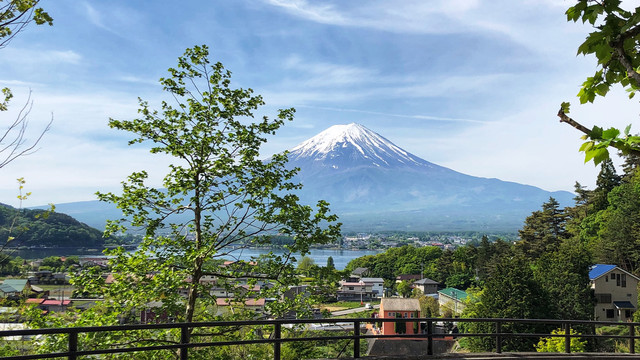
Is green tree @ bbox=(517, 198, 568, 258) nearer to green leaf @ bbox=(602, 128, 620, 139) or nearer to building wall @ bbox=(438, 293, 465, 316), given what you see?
building wall @ bbox=(438, 293, 465, 316)

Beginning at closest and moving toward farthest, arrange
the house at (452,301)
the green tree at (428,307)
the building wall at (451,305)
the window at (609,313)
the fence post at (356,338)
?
the fence post at (356,338)
the window at (609,313)
the green tree at (428,307)
the building wall at (451,305)
the house at (452,301)

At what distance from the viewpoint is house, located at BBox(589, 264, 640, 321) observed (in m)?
41.9

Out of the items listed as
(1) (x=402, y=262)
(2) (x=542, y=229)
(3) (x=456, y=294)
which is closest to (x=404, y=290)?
(3) (x=456, y=294)

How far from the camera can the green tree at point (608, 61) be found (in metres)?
2.83

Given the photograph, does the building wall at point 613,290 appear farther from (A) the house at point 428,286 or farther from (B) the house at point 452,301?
(A) the house at point 428,286

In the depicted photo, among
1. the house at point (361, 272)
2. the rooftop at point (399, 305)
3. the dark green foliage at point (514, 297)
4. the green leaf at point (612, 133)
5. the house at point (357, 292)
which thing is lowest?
the house at point (357, 292)

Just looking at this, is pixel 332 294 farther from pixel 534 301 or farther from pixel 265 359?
pixel 534 301

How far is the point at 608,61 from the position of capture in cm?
350

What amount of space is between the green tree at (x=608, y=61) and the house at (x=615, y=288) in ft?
148

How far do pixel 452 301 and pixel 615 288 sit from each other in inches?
1071

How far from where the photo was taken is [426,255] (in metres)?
110

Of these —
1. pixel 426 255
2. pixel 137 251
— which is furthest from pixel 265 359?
pixel 426 255

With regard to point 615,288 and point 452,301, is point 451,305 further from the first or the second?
point 615,288

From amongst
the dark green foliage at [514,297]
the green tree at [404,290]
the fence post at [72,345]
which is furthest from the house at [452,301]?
the fence post at [72,345]
